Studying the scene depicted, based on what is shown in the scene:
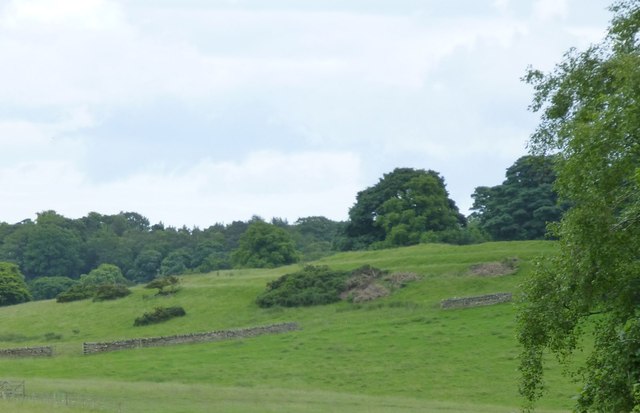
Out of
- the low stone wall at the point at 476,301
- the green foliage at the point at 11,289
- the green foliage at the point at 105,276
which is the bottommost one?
the low stone wall at the point at 476,301

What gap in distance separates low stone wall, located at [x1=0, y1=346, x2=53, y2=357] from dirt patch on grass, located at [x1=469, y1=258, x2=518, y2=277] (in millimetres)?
29722

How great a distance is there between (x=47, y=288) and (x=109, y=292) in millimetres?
39457

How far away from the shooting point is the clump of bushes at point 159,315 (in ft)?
214

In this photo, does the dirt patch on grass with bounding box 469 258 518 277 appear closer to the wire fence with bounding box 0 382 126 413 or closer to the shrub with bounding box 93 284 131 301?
the shrub with bounding box 93 284 131 301

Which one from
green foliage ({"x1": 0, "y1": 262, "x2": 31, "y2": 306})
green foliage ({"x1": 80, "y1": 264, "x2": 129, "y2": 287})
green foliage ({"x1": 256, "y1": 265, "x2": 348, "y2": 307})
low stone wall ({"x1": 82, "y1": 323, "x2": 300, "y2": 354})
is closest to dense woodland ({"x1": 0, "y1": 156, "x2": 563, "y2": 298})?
green foliage ({"x1": 80, "y1": 264, "x2": 129, "y2": 287})

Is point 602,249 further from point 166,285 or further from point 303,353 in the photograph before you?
point 166,285

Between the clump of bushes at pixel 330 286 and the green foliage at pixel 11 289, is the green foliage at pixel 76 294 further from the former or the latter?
the clump of bushes at pixel 330 286

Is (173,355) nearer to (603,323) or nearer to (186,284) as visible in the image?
(186,284)

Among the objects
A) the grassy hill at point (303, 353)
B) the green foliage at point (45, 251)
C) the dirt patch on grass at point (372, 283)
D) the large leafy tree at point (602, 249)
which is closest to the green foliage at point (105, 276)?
the green foliage at point (45, 251)

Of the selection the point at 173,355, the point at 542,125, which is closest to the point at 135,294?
the point at 173,355

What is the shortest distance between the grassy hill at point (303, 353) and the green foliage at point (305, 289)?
1335 mm

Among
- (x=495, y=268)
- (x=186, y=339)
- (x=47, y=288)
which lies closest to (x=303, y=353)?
(x=186, y=339)

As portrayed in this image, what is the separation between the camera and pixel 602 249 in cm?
1872

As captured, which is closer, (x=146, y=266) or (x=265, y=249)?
(x=265, y=249)
